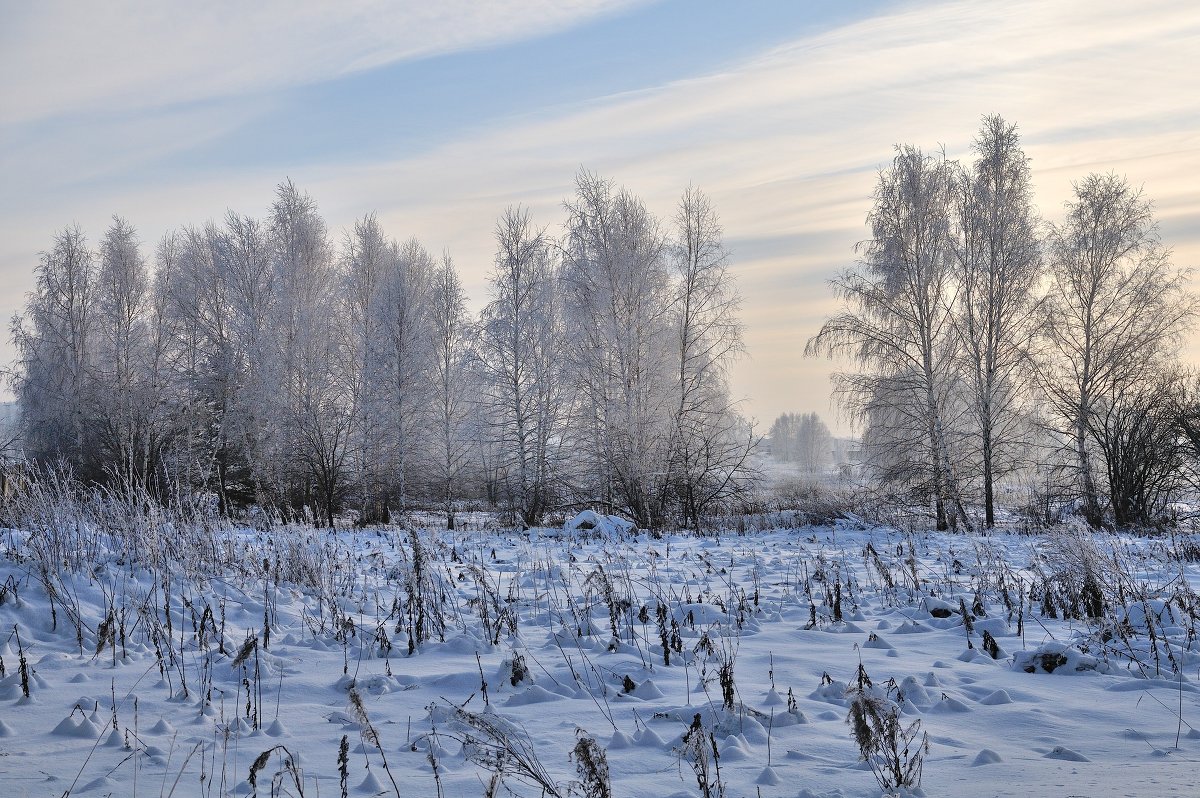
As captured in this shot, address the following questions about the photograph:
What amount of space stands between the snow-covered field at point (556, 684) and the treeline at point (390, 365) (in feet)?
39.9

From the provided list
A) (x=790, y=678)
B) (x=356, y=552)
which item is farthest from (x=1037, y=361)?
(x=790, y=678)

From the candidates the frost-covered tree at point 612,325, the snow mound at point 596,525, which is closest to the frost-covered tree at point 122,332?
the frost-covered tree at point 612,325

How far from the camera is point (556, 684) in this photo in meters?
4.37

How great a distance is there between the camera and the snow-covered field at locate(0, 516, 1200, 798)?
3.06m

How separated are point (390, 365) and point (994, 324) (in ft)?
59.6

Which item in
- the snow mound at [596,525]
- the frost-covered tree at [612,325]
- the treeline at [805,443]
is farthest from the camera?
the treeline at [805,443]

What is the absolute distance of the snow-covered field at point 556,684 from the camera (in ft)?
10.0

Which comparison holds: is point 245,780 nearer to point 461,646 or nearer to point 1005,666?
point 461,646

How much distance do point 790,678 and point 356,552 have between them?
7050 mm

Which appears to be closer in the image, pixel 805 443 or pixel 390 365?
pixel 390 365

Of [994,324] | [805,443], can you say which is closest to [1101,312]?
[994,324]

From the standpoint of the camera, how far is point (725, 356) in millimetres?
24594

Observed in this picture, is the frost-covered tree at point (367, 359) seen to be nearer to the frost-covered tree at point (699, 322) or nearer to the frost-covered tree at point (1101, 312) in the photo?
the frost-covered tree at point (699, 322)

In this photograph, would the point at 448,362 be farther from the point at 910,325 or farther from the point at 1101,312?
the point at 1101,312
